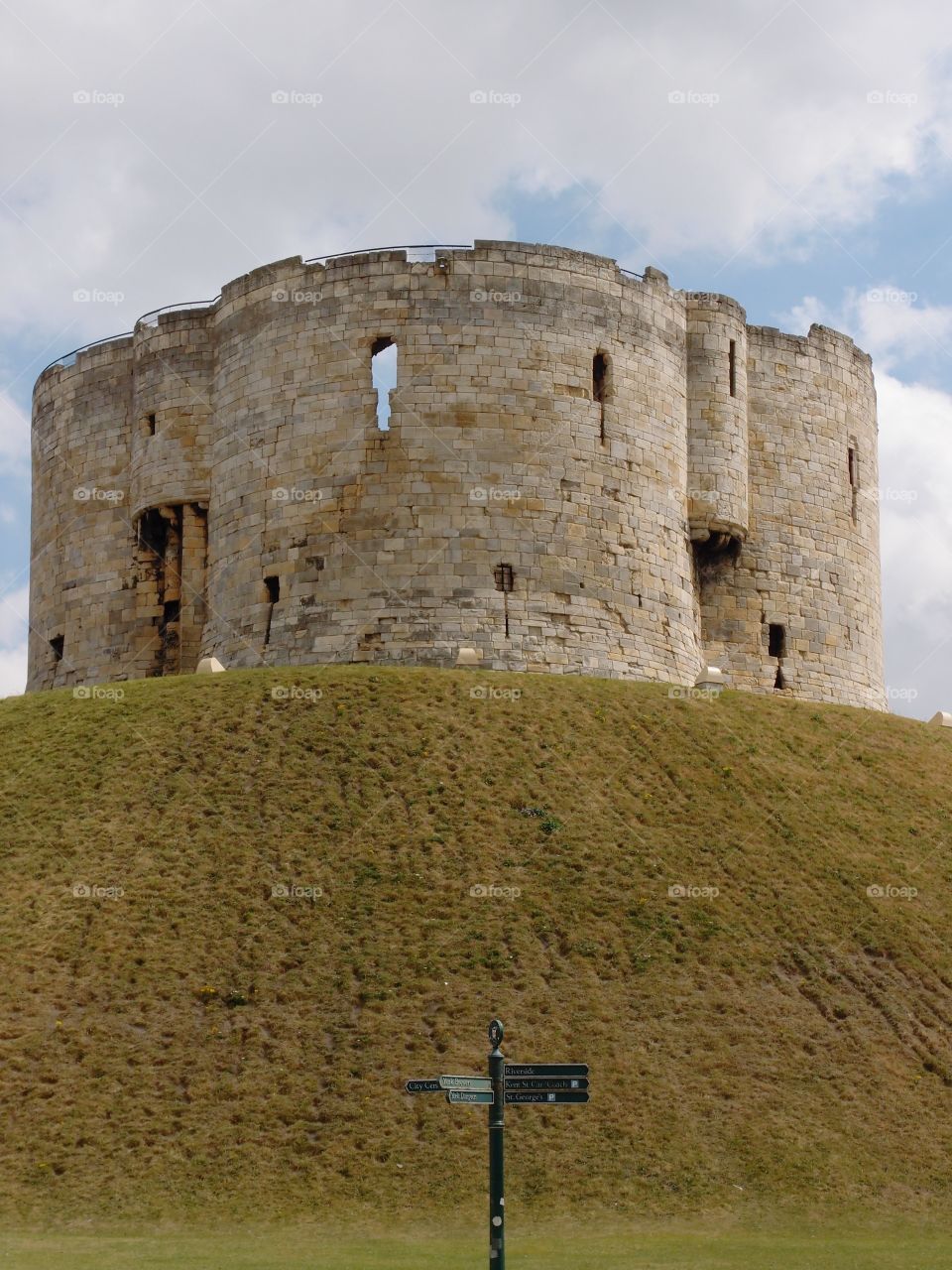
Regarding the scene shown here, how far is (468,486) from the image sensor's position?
4231 centimetres

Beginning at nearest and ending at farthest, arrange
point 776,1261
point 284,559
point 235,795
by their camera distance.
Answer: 1. point 776,1261
2. point 235,795
3. point 284,559

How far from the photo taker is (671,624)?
44.5 m

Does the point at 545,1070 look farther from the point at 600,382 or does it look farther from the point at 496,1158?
the point at 600,382

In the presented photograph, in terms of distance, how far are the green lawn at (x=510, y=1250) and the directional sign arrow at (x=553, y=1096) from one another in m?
3.55

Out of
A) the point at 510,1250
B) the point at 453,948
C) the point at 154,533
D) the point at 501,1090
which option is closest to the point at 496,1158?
the point at 501,1090

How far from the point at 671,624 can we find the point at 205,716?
38.0 ft

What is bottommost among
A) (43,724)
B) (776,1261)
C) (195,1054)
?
(776,1261)

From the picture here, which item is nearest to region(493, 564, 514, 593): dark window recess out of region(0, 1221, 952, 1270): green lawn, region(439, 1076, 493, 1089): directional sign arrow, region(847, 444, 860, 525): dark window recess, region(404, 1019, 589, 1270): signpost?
region(847, 444, 860, 525): dark window recess

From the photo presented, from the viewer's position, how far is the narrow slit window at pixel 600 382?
4400cm

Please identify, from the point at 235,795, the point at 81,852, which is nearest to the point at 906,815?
the point at 235,795

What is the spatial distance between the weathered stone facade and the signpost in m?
21.3

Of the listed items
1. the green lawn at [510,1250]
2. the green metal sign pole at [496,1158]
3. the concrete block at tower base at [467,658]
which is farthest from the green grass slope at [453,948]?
the green metal sign pole at [496,1158]

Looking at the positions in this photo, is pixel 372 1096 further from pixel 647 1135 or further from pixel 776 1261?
pixel 776 1261

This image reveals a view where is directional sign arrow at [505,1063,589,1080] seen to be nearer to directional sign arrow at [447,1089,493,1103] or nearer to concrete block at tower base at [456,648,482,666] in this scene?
directional sign arrow at [447,1089,493,1103]
